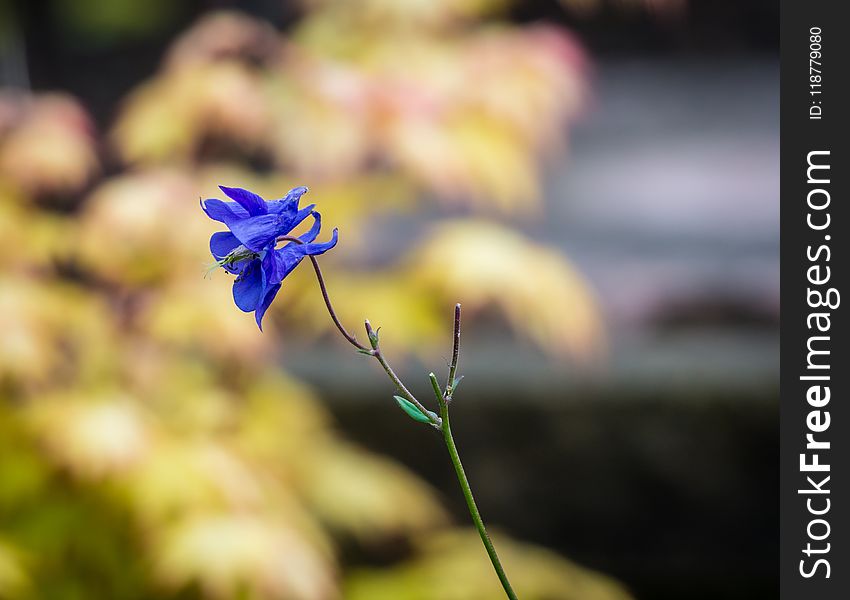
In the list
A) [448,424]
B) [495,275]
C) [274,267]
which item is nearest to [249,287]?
[274,267]

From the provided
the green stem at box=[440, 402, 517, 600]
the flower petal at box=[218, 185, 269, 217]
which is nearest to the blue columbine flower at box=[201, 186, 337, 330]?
the flower petal at box=[218, 185, 269, 217]

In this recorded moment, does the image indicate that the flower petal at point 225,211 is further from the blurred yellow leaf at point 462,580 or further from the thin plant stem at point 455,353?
the blurred yellow leaf at point 462,580

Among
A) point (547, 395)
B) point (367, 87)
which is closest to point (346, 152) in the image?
point (367, 87)

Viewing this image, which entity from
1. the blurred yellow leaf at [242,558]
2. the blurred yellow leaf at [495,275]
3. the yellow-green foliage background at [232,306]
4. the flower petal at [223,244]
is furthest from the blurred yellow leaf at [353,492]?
the flower petal at [223,244]

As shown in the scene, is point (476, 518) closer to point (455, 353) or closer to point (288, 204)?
point (455, 353)
